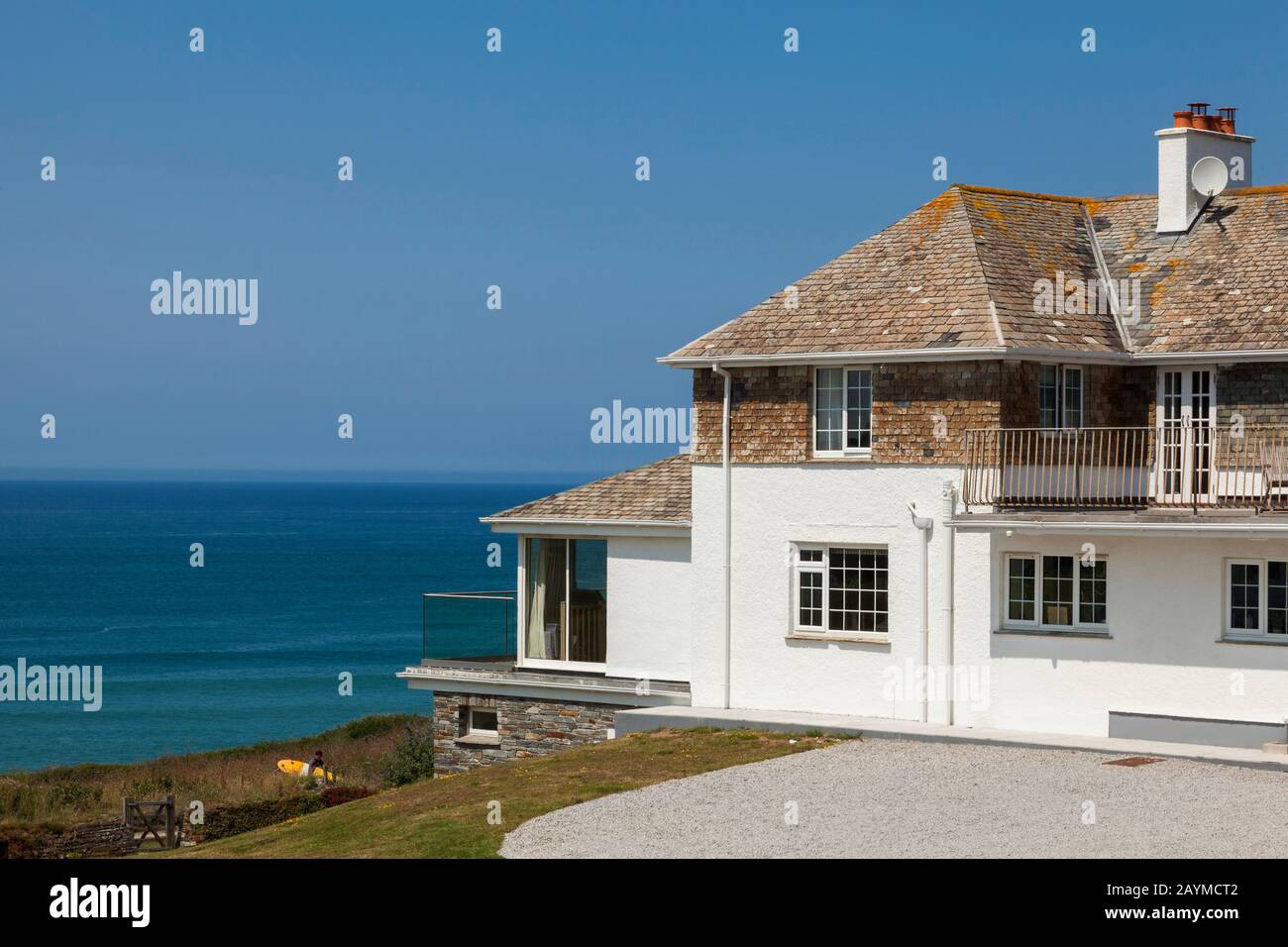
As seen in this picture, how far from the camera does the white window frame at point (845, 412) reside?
90.2ft

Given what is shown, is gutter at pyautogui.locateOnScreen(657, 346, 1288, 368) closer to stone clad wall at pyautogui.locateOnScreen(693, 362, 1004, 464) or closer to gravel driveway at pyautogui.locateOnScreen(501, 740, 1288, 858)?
stone clad wall at pyautogui.locateOnScreen(693, 362, 1004, 464)

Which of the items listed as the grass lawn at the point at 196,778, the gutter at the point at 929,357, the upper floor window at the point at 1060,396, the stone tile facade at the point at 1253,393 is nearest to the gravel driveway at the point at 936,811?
the upper floor window at the point at 1060,396

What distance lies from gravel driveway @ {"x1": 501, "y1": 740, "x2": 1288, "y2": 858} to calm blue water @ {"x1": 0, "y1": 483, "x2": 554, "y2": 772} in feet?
37.2

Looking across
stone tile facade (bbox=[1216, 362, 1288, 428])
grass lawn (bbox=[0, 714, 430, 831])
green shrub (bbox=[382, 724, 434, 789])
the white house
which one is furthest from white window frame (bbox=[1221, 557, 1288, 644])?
grass lawn (bbox=[0, 714, 430, 831])

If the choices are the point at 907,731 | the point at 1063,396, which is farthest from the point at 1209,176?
the point at 907,731

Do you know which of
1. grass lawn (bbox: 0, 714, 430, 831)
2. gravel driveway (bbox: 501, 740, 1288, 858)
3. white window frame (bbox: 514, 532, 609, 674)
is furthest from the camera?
grass lawn (bbox: 0, 714, 430, 831)

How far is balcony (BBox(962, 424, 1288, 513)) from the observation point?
25.8 m

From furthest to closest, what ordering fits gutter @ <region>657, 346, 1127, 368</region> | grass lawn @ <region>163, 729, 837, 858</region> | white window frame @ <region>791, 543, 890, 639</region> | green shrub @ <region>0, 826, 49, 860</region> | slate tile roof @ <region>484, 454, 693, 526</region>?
green shrub @ <region>0, 826, 49, 860</region> < slate tile roof @ <region>484, 454, 693, 526</region> < white window frame @ <region>791, 543, 890, 639</region> < gutter @ <region>657, 346, 1127, 368</region> < grass lawn @ <region>163, 729, 837, 858</region>

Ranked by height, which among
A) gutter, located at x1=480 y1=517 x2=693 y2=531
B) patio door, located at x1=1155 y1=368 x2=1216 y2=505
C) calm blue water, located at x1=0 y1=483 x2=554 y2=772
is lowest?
calm blue water, located at x1=0 y1=483 x2=554 y2=772

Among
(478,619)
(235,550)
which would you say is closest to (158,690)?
(478,619)

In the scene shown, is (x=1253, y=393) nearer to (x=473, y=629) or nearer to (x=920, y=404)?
(x=920, y=404)

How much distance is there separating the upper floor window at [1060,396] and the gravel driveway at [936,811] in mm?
5406

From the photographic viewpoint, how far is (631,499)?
3189 cm

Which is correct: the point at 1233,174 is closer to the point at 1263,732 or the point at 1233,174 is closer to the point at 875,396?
the point at 875,396
